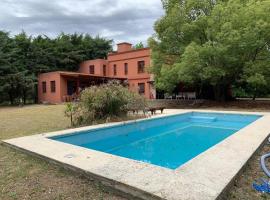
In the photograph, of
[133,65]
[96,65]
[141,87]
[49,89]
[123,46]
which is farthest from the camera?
[96,65]

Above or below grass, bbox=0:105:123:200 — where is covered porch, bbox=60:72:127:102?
above

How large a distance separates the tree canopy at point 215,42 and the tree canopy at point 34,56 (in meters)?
14.4

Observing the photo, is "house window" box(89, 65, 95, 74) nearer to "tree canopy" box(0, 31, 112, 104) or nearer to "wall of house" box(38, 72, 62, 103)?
"tree canopy" box(0, 31, 112, 104)

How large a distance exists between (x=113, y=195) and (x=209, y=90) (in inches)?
813

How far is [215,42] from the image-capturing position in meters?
14.9

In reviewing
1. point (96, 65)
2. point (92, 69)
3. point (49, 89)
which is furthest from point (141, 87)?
point (49, 89)

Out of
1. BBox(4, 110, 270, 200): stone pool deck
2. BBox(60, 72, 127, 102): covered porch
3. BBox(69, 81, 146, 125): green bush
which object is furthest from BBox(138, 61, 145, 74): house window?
BBox(4, 110, 270, 200): stone pool deck

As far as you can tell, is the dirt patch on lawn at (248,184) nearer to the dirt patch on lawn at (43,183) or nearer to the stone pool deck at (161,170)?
the stone pool deck at (161,170)

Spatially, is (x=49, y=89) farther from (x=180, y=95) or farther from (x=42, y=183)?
(x=42, y=183)

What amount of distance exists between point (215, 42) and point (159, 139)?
30.8ft

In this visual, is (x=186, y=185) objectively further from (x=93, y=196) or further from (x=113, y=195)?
(x=93, y=196)

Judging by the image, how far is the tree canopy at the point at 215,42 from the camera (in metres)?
13.8

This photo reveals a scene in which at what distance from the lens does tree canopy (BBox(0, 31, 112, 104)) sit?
2308cm

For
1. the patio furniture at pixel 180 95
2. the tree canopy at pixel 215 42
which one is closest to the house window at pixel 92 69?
the patio furniture at pixel 180 95
